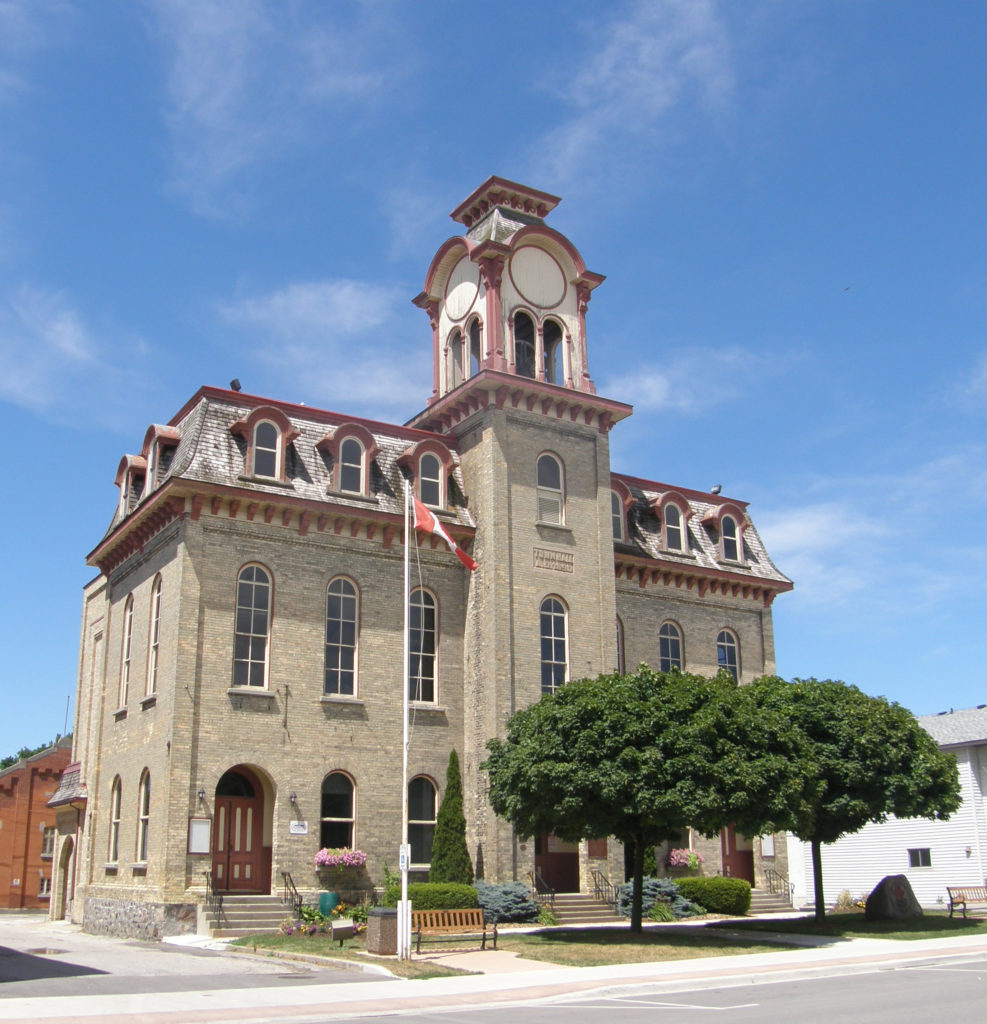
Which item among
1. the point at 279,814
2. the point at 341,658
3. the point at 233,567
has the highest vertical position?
the point at 233,567

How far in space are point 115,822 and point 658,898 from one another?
15.6m

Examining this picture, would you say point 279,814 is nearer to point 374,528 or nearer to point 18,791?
point 374,528

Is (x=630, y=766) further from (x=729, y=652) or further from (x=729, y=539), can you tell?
(x=729, y=539)

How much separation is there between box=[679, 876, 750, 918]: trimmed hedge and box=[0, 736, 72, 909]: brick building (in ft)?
129

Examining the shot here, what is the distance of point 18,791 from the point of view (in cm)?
6084

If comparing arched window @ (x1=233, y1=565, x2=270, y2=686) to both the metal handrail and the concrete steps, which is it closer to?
the concrete steps

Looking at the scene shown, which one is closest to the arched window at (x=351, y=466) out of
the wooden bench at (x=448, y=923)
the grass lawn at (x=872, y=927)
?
the wooden bench at (x=448, y=923)

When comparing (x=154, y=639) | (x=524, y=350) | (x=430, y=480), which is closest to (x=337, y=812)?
(x=154, y=639)

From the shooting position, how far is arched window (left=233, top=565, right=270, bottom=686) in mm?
30159

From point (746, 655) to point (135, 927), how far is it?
22.3 m

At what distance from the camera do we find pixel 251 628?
30.5 metres

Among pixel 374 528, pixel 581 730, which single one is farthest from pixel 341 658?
pixel 581 730

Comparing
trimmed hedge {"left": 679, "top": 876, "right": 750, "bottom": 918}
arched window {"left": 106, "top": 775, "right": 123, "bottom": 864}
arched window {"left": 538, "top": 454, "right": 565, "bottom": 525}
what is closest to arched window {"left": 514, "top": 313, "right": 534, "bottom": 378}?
arched window {"left": 538, "top": 454, "right": 565, "bottom": 525}

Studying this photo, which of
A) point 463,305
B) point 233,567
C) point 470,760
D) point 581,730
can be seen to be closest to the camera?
point 581,730
